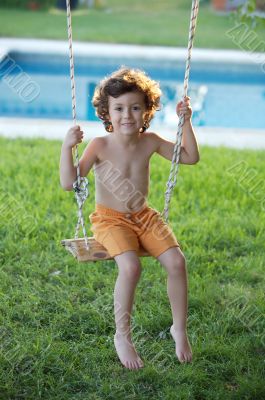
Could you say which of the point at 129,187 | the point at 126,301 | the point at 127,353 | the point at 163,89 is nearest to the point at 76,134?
the point at 129,187

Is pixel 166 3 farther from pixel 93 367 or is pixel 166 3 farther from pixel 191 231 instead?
pixel 93 367

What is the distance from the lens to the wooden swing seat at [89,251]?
2.69 meters

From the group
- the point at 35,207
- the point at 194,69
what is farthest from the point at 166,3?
the point at 35,207

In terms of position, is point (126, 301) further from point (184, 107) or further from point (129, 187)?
point (184, 107)

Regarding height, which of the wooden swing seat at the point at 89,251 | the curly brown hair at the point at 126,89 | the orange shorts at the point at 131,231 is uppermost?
the curly brown hair at the point at 126,89

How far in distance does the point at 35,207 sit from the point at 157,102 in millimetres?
1715

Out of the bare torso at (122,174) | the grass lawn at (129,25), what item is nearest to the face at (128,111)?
the bare torso at (122,174)

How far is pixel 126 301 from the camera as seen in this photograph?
2.67 metres

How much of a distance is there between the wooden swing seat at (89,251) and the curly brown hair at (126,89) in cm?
57

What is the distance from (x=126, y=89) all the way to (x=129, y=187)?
1.40 ft

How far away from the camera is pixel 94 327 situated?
310 centimetres

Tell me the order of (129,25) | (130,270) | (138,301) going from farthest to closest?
(129,25), (138,301), (130,270)

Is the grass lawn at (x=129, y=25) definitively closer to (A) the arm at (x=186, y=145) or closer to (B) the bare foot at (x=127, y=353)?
(A) the arm at (x=186, y=145)

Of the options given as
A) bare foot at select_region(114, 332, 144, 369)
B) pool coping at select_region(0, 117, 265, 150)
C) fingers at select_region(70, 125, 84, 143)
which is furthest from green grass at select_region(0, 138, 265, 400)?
pool coping at select_region(0, 117, 265, 150)
